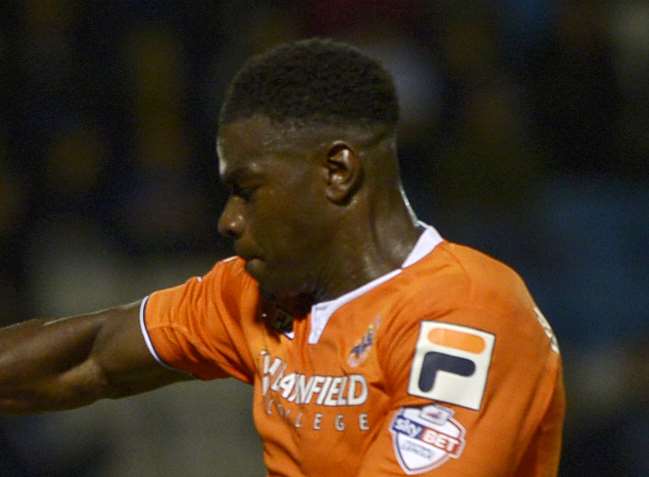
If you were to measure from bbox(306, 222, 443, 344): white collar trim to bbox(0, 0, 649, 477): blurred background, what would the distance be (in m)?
2.78

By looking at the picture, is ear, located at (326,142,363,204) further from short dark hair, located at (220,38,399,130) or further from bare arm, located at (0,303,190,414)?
bare arm, located at (0,303,190,414)

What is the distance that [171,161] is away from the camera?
6.06 metres

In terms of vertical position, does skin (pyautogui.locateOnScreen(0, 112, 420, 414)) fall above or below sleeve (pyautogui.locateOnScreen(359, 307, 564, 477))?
above

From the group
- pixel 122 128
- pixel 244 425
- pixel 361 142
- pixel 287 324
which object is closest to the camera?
pixel 361 142

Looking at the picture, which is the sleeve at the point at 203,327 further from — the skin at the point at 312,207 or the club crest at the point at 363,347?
the club crest at the point at 363,347

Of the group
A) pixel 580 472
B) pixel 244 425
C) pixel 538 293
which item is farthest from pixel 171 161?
pixel 580 472

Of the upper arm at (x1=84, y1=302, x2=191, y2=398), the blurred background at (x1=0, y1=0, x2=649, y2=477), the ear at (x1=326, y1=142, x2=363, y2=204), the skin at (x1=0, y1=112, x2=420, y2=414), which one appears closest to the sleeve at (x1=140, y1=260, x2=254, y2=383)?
the upper arm at (x1=84, y1=302, x2=191, y2=398)

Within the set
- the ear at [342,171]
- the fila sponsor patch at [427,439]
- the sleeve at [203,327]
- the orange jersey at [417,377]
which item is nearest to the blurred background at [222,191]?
the sleeve at [203,327]

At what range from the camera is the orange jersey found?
265cm

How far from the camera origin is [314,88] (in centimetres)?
282

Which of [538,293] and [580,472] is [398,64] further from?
[580,472]

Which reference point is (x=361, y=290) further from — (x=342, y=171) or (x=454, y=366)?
(x=454, y=366)

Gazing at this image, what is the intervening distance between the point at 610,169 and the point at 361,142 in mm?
3653

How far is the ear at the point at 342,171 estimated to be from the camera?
9.30 ft
